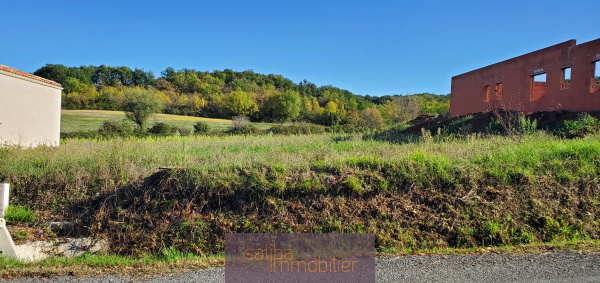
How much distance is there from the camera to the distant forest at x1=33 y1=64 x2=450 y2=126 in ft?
163

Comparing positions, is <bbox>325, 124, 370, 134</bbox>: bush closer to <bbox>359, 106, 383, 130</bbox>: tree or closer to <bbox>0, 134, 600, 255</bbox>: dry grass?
<bbox>359, 106, 383, 130</bbox>: tree

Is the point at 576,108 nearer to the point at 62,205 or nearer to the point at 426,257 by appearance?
the point at 426,257

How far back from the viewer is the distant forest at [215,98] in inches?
1956

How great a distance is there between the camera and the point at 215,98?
2370 inches

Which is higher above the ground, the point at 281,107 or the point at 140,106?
the point at 281,107

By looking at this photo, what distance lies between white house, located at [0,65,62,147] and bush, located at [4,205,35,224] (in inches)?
284

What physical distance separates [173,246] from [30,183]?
3.76 meters

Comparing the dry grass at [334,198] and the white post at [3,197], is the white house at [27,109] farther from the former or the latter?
the white post at [3,197]

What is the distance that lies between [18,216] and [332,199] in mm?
5251

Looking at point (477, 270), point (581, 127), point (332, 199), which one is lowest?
point (477, 270)

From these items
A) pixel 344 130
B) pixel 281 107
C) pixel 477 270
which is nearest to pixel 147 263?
pixel 477 270

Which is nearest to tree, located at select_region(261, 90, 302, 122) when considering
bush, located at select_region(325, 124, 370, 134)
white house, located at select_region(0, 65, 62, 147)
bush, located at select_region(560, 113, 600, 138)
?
bush, located at select_region(325, 124, 370, 134)

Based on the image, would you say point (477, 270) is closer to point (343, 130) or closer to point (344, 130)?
point (344, 130)

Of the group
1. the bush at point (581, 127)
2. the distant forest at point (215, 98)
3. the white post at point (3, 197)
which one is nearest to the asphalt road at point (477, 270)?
the white post at point (3, 197)
